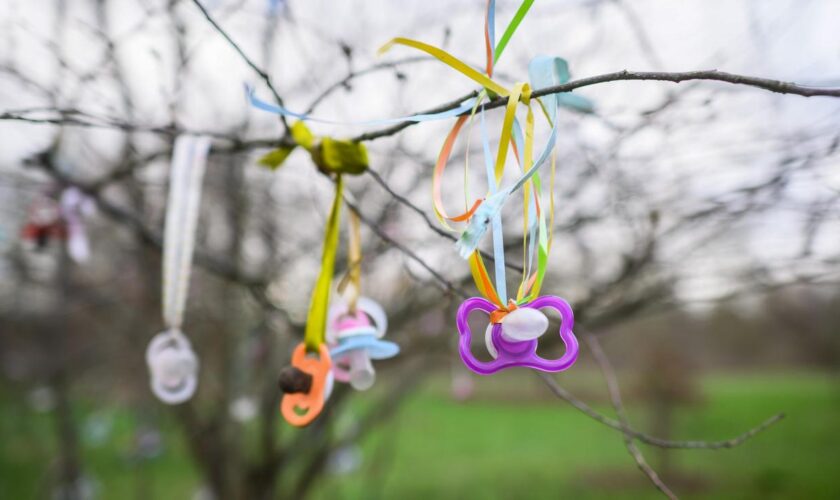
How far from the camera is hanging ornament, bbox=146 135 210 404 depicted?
34.6 inches

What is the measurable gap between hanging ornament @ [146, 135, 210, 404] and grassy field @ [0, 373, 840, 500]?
10.0ft

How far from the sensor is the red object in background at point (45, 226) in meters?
1.49

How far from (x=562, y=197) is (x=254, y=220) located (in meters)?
1.27

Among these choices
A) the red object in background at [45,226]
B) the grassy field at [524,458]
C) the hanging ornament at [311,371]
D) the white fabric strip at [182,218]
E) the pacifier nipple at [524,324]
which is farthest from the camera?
the grassy field at [524,458]

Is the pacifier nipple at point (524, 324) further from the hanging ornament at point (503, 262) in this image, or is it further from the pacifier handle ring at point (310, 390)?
the pacifier handle ring at point (310, 390)

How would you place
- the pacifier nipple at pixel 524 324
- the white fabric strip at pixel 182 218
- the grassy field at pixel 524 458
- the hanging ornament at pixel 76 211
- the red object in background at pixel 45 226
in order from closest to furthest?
the pacifier nipple at pixel 524 324 → the white fabric strip at pixel 182 218 → the hanging ornament at pixel 76 211 → the red object in background at pixel 45 226 → the grassy field at pixel 524 458

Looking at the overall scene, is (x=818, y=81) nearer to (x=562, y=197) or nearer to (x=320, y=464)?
(x=562, y=197)

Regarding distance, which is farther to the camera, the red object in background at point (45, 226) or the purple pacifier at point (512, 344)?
the red object in background at point (45, 226)

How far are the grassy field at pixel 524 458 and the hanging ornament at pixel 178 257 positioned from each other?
305 centimetres

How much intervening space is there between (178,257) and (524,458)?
7114 millimetres

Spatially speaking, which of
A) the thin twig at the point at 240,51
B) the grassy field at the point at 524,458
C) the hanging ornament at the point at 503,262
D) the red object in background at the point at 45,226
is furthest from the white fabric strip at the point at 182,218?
the grassy field at the point at 524,458

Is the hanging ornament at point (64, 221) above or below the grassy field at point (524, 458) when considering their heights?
above

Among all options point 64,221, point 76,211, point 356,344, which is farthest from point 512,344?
point 64,221

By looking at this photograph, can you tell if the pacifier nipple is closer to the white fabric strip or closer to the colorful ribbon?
the colorful ribbon
